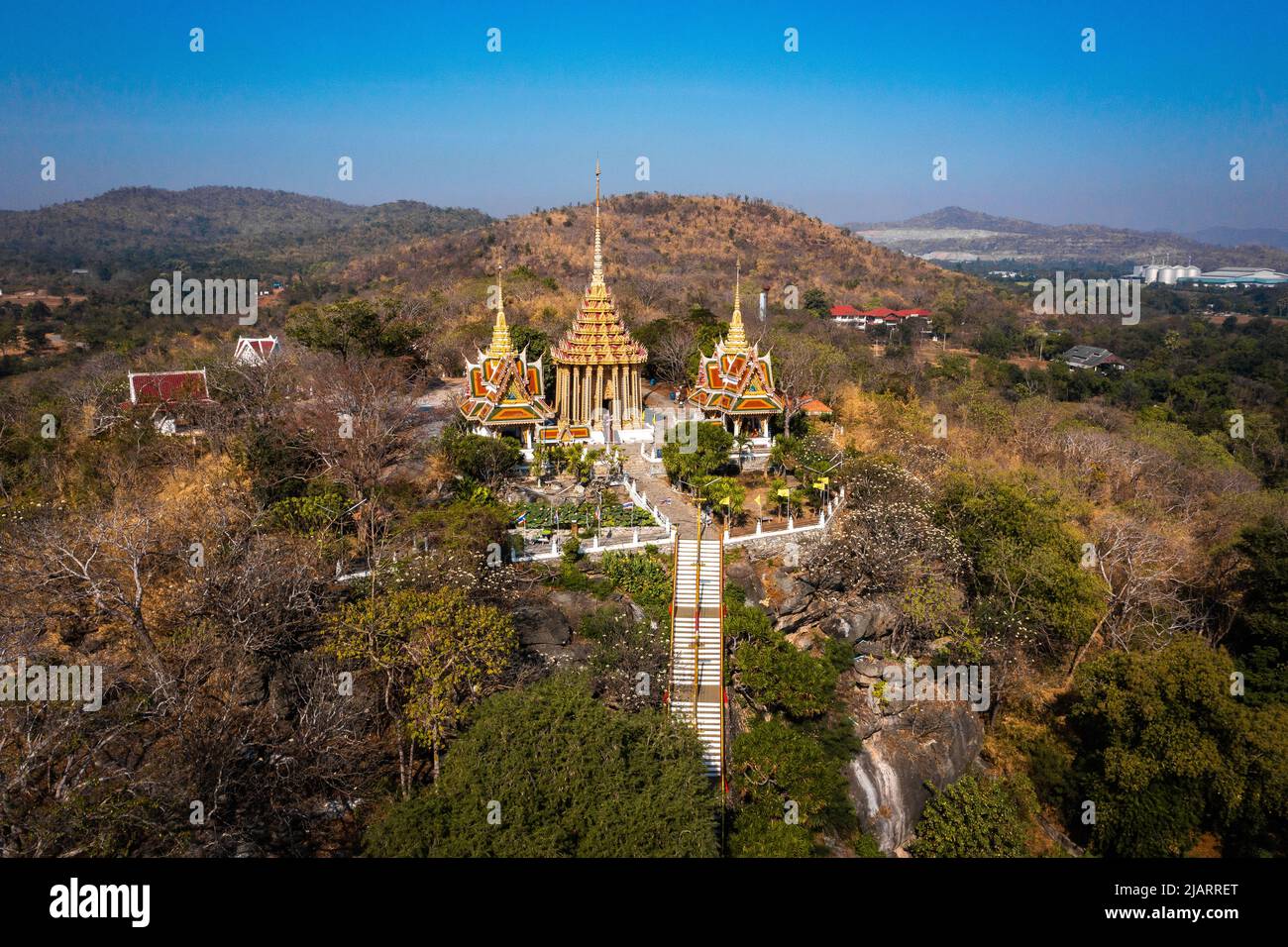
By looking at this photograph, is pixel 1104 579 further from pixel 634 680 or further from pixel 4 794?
pixel 4 794

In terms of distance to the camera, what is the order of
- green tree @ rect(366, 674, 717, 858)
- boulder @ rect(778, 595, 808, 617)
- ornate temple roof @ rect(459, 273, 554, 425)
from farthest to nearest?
ornate temple roof @ rect(459, 273, 554, 425), boulder @ rect(778, 595, 808, 617), green tree @ rect(366, 674, 717, 858)

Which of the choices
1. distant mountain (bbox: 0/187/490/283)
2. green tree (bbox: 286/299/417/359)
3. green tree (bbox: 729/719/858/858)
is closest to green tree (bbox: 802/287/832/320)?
green tree (bbox: 286/299/417/359)

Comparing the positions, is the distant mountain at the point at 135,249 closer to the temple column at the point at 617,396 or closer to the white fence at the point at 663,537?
the temple column at the point at 617,396

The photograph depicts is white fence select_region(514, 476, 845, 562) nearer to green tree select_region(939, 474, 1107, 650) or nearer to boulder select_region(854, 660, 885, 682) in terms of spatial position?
green tree select_region(939, 474, 1107, 650)

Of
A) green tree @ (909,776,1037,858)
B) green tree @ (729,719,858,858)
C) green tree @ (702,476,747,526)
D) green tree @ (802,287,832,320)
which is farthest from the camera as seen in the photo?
green tree @ (802,287,832,320)

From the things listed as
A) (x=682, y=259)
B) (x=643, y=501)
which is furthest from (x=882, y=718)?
(x=682, y=259)

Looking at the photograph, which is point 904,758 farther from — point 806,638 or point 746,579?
point 746,579
